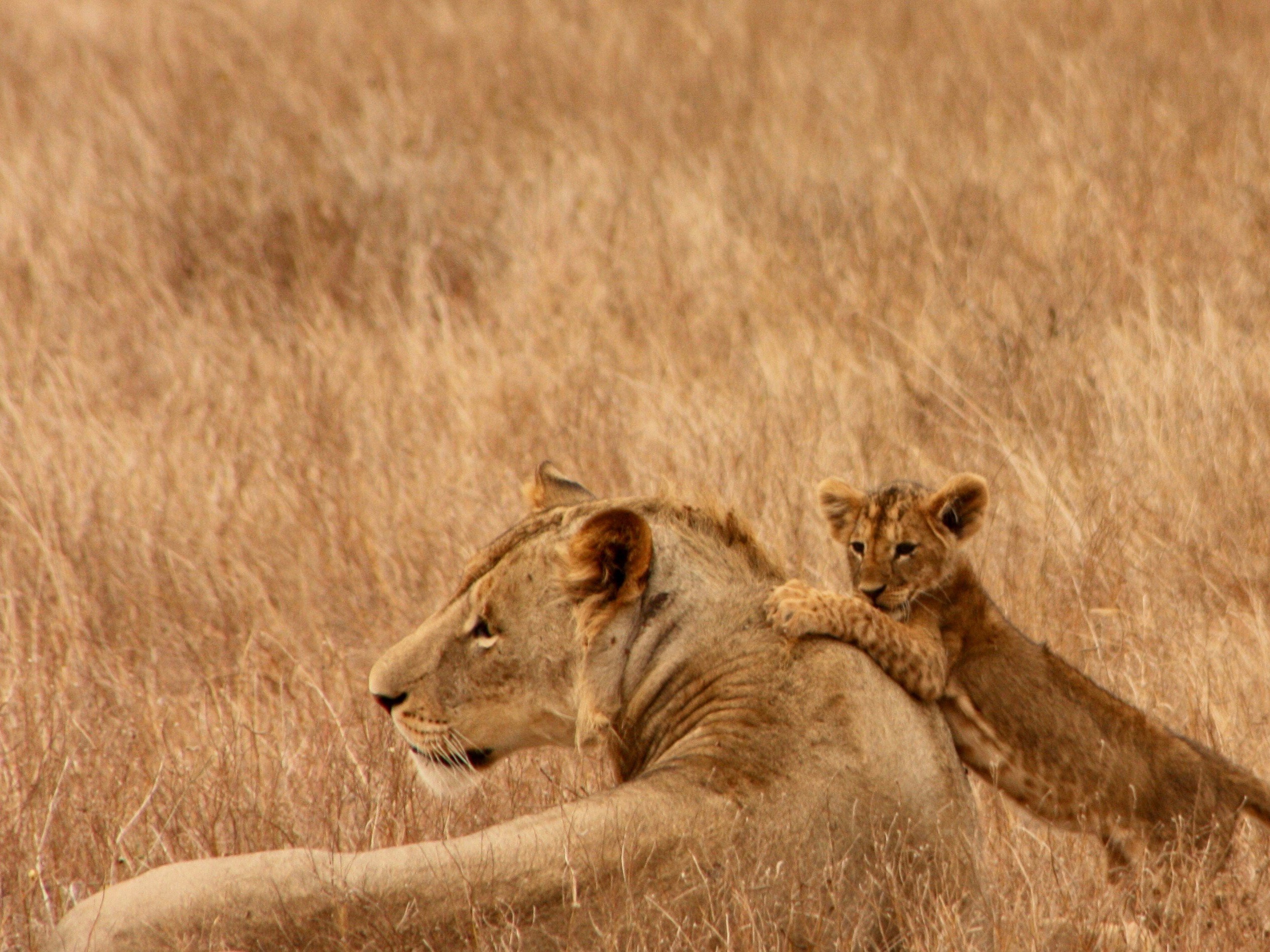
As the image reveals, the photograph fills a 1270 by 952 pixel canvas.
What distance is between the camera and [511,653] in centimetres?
397

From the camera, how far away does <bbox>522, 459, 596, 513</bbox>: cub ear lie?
14.3ft

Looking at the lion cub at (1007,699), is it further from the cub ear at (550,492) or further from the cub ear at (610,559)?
the cub ear at (550,492)

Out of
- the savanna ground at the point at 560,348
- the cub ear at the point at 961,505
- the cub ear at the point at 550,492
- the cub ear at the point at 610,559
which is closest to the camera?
the cub ear at the point at 610,559

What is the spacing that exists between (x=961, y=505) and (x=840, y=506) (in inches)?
14.1

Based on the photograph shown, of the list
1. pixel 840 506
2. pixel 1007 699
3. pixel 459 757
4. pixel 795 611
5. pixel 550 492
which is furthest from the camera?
pixel 840 506

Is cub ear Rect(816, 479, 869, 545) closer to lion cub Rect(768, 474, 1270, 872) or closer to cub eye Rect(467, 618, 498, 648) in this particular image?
lion cub Rect(768, 474, 1270, 872)

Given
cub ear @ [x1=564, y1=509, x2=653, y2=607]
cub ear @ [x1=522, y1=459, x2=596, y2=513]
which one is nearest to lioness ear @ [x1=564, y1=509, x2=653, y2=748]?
cub ear @ [x1=564, y1=509, x2=653, y2=607]

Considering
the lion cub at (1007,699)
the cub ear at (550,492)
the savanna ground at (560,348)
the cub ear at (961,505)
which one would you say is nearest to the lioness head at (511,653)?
the cub ear at (550,492)

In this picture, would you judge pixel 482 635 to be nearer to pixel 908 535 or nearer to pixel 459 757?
pixel 459 757

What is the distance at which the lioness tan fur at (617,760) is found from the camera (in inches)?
134

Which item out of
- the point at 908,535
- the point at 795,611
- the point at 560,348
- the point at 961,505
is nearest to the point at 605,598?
the point at 795,611

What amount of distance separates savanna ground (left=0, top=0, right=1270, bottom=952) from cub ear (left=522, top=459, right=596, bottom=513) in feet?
2.73

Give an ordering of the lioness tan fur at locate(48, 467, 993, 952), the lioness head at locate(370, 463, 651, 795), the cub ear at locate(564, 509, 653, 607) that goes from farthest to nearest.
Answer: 1. the lioness head at locate(370, 463, 651, 795)
2. the cub ear at locate(564, 509, 653, 607)
3. the lioness tan fur at locate(48, 467, 993, 952)

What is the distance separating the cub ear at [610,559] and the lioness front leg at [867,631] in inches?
12.1
